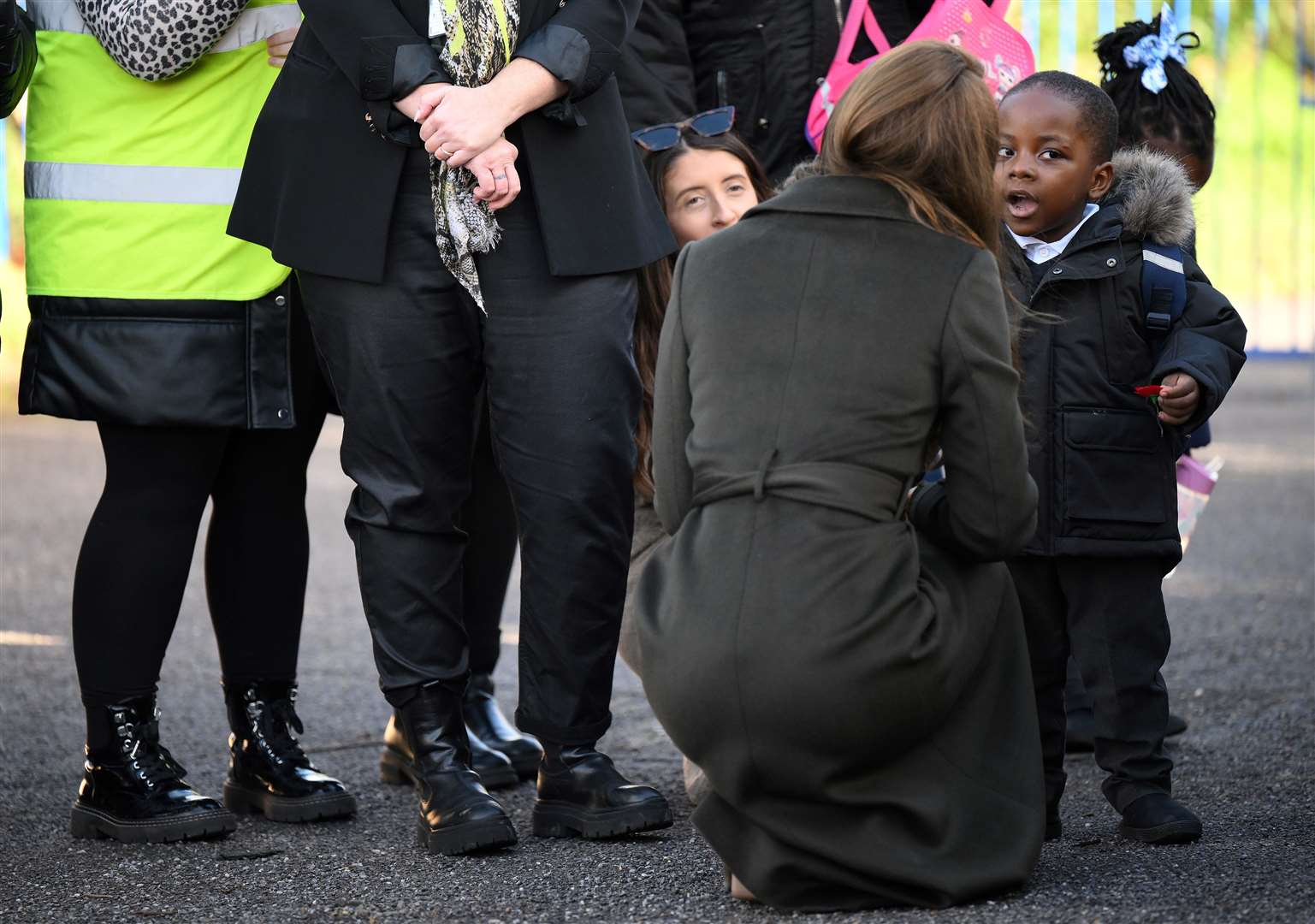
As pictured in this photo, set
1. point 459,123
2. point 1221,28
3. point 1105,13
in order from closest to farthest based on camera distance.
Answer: point 459,123 < point 1105,13 < point 1221,28

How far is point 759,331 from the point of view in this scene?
8.35 feet

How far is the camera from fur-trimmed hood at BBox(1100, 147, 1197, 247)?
2.99 metres

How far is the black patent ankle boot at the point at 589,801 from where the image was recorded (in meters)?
3.01

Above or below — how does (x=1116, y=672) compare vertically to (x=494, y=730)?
above

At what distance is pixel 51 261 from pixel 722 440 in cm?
135

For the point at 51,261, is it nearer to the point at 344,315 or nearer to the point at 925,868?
the point at 344,315

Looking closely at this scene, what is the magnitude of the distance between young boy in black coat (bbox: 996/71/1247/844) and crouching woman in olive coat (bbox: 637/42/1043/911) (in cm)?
A: 41

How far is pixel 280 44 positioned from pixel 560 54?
0.58 metres

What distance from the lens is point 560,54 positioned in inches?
114

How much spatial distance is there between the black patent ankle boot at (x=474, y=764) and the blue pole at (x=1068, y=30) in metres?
5.22

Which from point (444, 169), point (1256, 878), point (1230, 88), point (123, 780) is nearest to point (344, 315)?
point (444, 169)

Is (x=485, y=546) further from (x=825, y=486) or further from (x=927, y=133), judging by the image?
(x=927, y=133)

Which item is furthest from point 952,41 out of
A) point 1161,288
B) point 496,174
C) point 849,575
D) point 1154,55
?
point 849,575

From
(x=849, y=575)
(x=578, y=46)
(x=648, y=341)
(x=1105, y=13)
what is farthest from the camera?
(x=1105, y=13)
